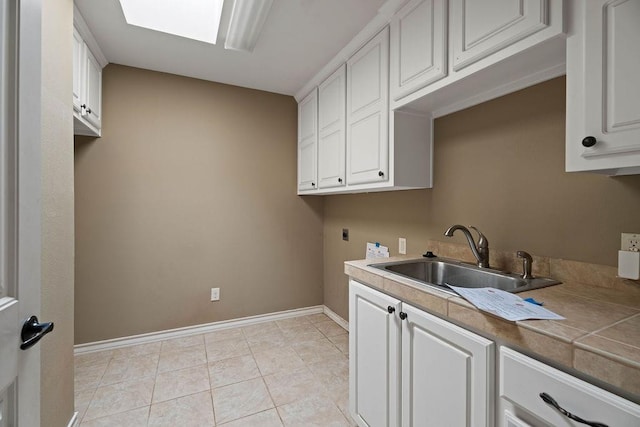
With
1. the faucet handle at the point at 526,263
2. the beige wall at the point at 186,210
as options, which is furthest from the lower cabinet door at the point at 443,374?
the beige wall at the point at 186,210

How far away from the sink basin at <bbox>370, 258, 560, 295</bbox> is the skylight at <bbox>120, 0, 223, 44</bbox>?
1.97m

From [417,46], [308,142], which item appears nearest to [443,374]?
[417,46]

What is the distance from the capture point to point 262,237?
9.92 ft

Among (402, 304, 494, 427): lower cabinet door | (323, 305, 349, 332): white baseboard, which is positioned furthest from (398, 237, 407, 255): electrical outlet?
(323, 305, 349, 332): white baseboard

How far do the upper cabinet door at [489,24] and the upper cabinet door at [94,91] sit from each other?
2.37 metres

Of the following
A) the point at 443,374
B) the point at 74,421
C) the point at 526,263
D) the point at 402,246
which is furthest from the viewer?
the point at 402,246

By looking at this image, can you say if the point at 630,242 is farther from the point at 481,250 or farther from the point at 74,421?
the point at 74,421

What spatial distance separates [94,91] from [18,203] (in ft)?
6.74

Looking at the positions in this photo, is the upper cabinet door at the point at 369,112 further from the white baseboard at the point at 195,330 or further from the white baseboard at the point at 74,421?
the white baseboard at the point at 74,421

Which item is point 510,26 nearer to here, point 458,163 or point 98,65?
point 458,163

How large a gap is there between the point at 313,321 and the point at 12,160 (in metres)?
2.75

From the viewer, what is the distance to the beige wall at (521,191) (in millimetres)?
1135

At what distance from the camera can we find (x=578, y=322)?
788mm

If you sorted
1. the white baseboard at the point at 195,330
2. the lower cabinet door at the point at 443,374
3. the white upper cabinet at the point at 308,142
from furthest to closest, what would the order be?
1. the white upper cabinet at the point at 308,142
2. the white baseboard at the point at 195,330
3. the lower cabinet door at the point at 443,374
